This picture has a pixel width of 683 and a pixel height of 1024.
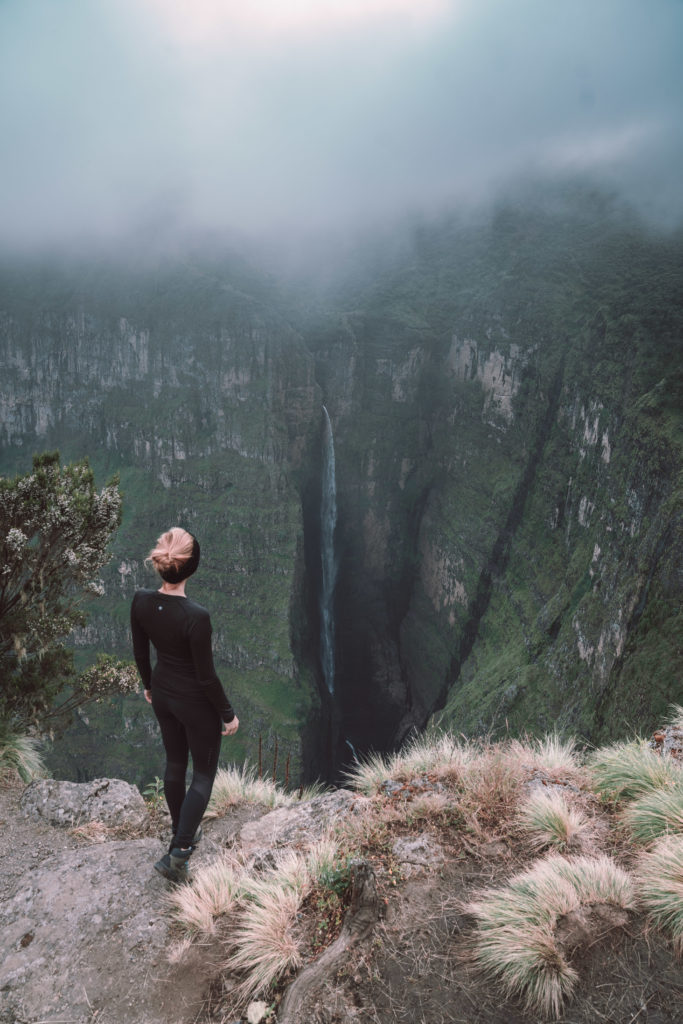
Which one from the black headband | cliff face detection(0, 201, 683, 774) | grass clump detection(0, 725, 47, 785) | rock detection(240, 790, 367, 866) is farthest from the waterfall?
the black headband

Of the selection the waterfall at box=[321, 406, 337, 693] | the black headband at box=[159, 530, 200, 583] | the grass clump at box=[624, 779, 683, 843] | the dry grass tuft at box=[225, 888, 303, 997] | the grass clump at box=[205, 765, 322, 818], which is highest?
the black headband at box=[159, 530, 200, 583]

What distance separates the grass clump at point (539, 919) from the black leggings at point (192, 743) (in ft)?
6.52

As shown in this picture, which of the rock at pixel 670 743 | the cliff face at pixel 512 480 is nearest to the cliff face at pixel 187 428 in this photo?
the cliff face at pixel 512 480

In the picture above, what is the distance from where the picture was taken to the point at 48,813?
5.81m

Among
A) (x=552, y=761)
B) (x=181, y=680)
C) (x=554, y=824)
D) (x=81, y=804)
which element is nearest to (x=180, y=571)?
(x=181, y=680)

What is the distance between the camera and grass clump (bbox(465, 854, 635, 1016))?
104 inches

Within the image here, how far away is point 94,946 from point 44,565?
5.63 m

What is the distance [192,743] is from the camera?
420 cm

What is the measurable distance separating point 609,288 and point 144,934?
164 feet

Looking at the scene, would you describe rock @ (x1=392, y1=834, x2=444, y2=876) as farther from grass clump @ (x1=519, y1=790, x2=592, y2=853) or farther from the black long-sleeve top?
the black long-sleeve top

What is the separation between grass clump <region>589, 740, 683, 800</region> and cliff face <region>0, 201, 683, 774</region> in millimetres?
22865

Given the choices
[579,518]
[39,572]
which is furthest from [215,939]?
[579,518]

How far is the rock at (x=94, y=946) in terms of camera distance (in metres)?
3.08

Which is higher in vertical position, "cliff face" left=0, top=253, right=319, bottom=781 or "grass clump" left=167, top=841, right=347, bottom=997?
"grass clump" left=167, top=841, right=347, bottom=997
